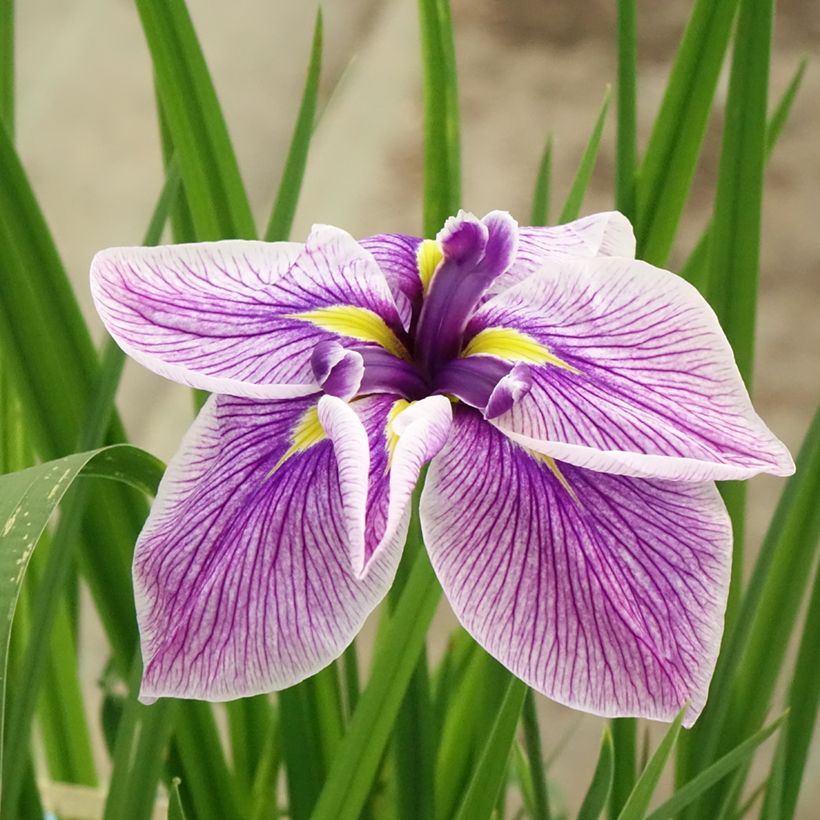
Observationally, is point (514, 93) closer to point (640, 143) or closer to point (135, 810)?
point (640, 143)

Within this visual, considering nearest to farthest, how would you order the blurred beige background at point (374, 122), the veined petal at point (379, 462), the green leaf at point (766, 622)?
the veined petal at point (379, 462), the green leaf at point (766, 622), the blurred beige background at point (374, 122)

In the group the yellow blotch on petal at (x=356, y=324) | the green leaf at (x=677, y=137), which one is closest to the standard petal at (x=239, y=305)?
the yellow blotch on petal at (x=356, y=324)

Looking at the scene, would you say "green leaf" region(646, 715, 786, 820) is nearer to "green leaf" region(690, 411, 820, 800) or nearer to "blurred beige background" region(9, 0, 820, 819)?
"green leaf" region(690, 411, 820, 800)

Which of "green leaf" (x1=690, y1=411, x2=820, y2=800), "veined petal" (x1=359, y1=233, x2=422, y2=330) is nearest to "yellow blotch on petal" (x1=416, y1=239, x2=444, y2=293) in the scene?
"veined petal" (x1=359, y1=233, x2=422, y2=330)

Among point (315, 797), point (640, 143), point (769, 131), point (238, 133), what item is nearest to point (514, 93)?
point (640, 143)

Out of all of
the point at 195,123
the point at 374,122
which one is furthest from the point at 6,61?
the point at 374,122

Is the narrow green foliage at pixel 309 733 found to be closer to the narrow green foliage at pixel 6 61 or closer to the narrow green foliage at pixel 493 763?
the narrow green foliage at pixel 493 763
